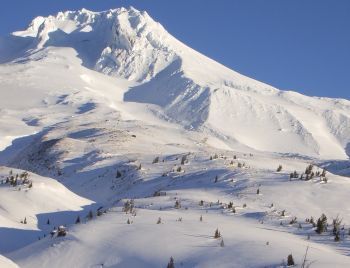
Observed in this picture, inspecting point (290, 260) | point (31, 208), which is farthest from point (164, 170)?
point (290, 260)

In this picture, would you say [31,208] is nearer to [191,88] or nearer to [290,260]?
[290,260]

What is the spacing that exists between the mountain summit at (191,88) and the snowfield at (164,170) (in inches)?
12.8

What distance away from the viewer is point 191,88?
90.6 m

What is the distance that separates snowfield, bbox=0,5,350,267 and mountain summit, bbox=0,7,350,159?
326 millimetres

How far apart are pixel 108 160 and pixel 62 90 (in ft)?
183

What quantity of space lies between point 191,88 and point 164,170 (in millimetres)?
64309

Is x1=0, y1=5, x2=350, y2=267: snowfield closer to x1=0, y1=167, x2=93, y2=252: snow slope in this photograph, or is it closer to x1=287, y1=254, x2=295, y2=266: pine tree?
x1=0, y1=167, x2=93, y2=252: snow slope

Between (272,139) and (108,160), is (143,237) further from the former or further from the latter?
(272,139)

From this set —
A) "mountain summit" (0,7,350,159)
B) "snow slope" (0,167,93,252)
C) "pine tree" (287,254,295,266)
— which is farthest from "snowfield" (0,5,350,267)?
"mountain summit" (0,7,350,159)

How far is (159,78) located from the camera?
9869 cm

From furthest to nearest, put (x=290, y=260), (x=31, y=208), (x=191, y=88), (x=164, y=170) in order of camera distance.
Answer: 1. (x=191, y=88)
2. (x=164, y=170)
3. (x=31, y=208)
4. (x=290, y=260)

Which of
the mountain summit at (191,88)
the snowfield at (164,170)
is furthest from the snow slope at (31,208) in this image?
the mountain summit at (191,88)

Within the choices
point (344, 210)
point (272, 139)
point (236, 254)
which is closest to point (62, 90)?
point (272, 139)

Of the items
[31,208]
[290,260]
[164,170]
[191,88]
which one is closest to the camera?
[290,260]
